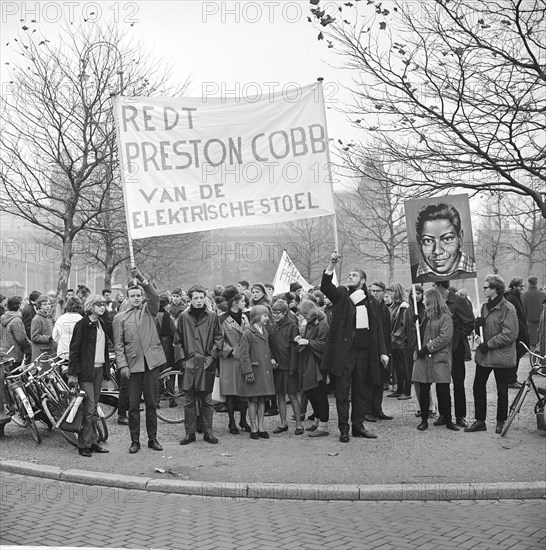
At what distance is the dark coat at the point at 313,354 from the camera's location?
1017 cm

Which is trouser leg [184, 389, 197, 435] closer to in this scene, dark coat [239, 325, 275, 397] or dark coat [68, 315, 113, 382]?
dark coat [239, 325, 275, 397]

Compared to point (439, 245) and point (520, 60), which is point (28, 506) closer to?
point (439, 245)

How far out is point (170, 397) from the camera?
12.2 m

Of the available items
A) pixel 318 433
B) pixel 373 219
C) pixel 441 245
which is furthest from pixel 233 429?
pixel 373 219

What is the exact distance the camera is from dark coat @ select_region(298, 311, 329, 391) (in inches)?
400

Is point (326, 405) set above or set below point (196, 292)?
below

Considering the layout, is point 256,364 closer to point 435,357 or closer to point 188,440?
point 188,440

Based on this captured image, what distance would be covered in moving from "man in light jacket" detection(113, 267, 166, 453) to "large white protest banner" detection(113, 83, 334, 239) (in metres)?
0.86

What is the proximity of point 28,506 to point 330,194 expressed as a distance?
4994 millimetres

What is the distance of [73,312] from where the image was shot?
1052 cm

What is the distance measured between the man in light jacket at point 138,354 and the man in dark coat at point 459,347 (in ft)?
12.8

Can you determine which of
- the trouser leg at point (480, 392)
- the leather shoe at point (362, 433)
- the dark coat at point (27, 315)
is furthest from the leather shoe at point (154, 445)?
the dark coat at point (27, 315)

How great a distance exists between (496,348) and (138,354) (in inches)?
175

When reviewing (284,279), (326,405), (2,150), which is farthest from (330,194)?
(2,150)
